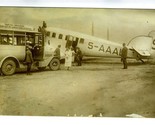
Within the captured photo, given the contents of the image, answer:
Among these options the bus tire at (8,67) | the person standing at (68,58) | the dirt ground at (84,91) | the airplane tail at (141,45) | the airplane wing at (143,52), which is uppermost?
the airplane tail at (141,45)

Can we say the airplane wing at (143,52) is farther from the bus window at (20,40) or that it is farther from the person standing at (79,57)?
the bus window at (20,40)

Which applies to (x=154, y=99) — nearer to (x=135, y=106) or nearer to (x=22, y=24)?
(x=135, y=106)

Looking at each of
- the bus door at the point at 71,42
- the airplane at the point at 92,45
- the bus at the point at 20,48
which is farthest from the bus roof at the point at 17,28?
the bus door at the point at 71,42

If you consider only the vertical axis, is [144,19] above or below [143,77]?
above

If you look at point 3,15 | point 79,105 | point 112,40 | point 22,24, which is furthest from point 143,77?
point 3,15

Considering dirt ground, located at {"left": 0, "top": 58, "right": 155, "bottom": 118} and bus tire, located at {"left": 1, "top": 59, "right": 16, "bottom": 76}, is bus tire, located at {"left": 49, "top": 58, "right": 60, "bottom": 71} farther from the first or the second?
bus tire, located at {"left": 1, "top": 59, "right": 16, "bottom": 76}
